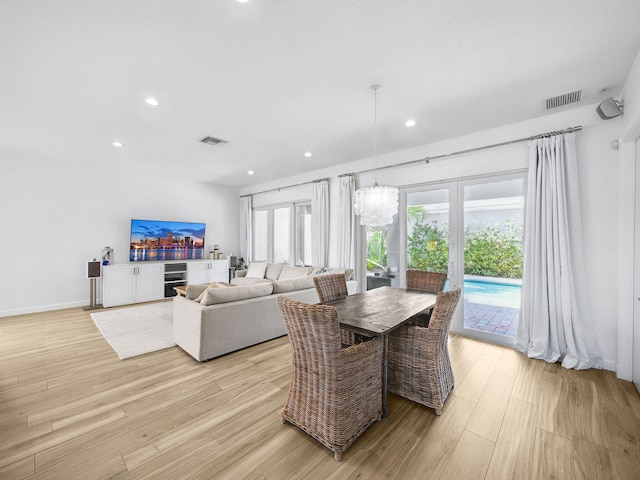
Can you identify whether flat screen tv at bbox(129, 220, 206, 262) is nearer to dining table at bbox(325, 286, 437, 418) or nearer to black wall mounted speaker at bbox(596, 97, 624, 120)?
dining table at bbox(325, 286, 437, 418)

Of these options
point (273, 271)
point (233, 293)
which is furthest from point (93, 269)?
point (233, 293)

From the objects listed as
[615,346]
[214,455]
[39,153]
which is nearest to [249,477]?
[214,455]

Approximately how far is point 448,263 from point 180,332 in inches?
146

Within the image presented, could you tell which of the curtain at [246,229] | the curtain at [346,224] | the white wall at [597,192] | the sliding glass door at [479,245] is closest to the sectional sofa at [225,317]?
the curtain at [346,224]

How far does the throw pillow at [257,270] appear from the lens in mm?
6152

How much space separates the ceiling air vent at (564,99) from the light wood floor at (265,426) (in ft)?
9.27

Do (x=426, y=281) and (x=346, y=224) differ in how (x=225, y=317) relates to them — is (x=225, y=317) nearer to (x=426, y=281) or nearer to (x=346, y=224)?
(x=426, y=281)

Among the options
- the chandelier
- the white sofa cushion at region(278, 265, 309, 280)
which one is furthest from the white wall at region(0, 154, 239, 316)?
the chandelier

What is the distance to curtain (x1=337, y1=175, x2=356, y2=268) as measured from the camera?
4.92m

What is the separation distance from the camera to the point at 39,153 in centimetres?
470

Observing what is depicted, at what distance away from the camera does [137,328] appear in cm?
401

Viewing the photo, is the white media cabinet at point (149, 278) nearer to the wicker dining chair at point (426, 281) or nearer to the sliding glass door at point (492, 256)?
the wicker dining chair at point (426, 281)

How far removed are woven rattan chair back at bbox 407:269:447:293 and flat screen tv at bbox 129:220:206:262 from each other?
533 cm

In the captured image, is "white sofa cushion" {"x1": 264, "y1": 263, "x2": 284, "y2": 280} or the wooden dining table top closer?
the wooden dining table top
